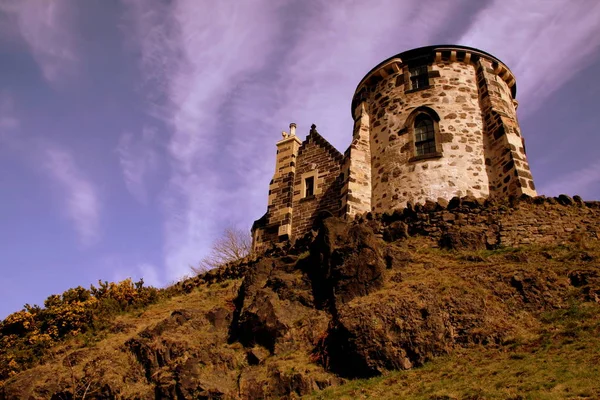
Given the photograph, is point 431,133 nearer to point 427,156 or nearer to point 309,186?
point 427,156

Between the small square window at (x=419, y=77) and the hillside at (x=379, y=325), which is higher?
the small square window at (x=419, y=77)

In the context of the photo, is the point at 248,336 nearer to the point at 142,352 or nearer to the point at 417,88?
the point at 142,352

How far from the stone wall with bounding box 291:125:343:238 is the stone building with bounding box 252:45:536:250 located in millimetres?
52

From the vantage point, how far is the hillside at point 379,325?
10.0 meters

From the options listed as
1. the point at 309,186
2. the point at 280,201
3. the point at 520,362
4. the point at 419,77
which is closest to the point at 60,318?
the point at 280,201

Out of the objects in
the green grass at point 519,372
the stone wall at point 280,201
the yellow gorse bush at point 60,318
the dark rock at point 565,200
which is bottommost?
the green grass at point 519,372

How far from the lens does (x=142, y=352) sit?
523 inches

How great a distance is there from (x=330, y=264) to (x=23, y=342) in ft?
35.1

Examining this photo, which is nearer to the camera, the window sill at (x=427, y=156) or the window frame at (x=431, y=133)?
the window sill at (x=427, y=156)

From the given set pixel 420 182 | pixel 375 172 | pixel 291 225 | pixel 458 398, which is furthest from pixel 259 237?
pixel 458 398

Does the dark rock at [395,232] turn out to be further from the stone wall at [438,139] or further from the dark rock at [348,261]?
the stone wall at [438,139]

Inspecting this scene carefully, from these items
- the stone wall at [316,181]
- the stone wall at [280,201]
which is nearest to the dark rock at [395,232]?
the stone wall at [316,181]

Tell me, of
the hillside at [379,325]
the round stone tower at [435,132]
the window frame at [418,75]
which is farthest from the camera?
the window frame at [418,75]

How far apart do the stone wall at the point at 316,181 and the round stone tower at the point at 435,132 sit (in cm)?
187
